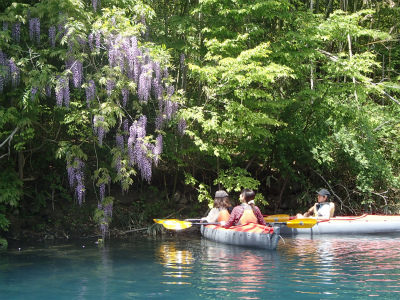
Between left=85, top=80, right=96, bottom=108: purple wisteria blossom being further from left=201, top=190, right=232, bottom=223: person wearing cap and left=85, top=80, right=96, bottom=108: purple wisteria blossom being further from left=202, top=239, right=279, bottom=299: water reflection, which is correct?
left=202, top=239, right=279, bottom=299: water reflection

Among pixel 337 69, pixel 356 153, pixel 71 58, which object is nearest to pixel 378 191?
pixel 356 153

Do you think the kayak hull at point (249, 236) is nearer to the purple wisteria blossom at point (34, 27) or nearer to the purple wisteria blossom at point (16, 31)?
the purple wisteria blossom at point (34, 27)

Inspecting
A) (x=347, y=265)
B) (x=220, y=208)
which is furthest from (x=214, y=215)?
(x=347, y=265)

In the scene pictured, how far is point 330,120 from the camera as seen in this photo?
12141 millimetres

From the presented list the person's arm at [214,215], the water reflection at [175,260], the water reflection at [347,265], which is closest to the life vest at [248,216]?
the water reflection at [347,265]

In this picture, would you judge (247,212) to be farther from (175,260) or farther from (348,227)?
(348,227)

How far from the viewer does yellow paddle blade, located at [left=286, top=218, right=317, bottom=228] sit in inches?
396

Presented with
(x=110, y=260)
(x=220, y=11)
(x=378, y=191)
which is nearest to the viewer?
(x=110, y=260)

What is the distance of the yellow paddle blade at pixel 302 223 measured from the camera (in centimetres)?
1007

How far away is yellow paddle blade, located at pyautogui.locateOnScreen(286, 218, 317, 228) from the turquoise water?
1.54 feet

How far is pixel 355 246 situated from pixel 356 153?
3.47 meters

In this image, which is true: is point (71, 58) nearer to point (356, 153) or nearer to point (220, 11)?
point (220, 11)

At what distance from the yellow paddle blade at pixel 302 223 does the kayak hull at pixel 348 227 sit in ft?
1.52

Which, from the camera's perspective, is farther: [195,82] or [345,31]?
[195,82]
